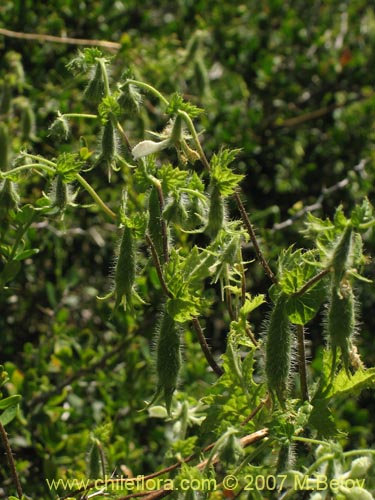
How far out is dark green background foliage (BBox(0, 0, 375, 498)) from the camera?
2374 mm

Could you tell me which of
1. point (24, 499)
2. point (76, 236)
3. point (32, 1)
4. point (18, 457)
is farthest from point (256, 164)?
point (24, 499)

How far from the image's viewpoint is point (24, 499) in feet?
4.97

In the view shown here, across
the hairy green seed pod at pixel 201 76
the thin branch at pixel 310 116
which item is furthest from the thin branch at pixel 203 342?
the thin branch at pixel 310 116

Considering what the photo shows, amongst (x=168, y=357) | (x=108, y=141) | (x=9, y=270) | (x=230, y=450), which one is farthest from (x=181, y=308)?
(x=9, y=270)

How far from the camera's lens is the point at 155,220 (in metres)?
1.66

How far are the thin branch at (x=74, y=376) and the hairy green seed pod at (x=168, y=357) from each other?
3.07 feet

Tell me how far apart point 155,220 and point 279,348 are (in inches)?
16.5

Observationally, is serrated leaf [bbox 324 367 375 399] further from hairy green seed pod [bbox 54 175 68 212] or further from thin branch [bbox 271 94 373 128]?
thin branch [bbox 271 94 373 128]

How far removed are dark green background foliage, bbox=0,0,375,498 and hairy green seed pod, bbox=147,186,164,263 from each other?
0.21 feet

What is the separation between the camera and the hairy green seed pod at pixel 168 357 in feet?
5.08

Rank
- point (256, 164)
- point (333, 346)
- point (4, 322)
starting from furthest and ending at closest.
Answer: point (256, 164)
point (4, 322)
point (333, 346)

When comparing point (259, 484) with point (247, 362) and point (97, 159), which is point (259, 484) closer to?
point (247, 362)

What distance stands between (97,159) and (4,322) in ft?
3.71

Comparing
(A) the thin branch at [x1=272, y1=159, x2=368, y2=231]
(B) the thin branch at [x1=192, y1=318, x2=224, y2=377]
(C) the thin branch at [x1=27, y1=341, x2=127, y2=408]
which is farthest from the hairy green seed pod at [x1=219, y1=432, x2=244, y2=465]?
(A) the thin branch at [x1=272, y1=159, x2=368, y2=231]
